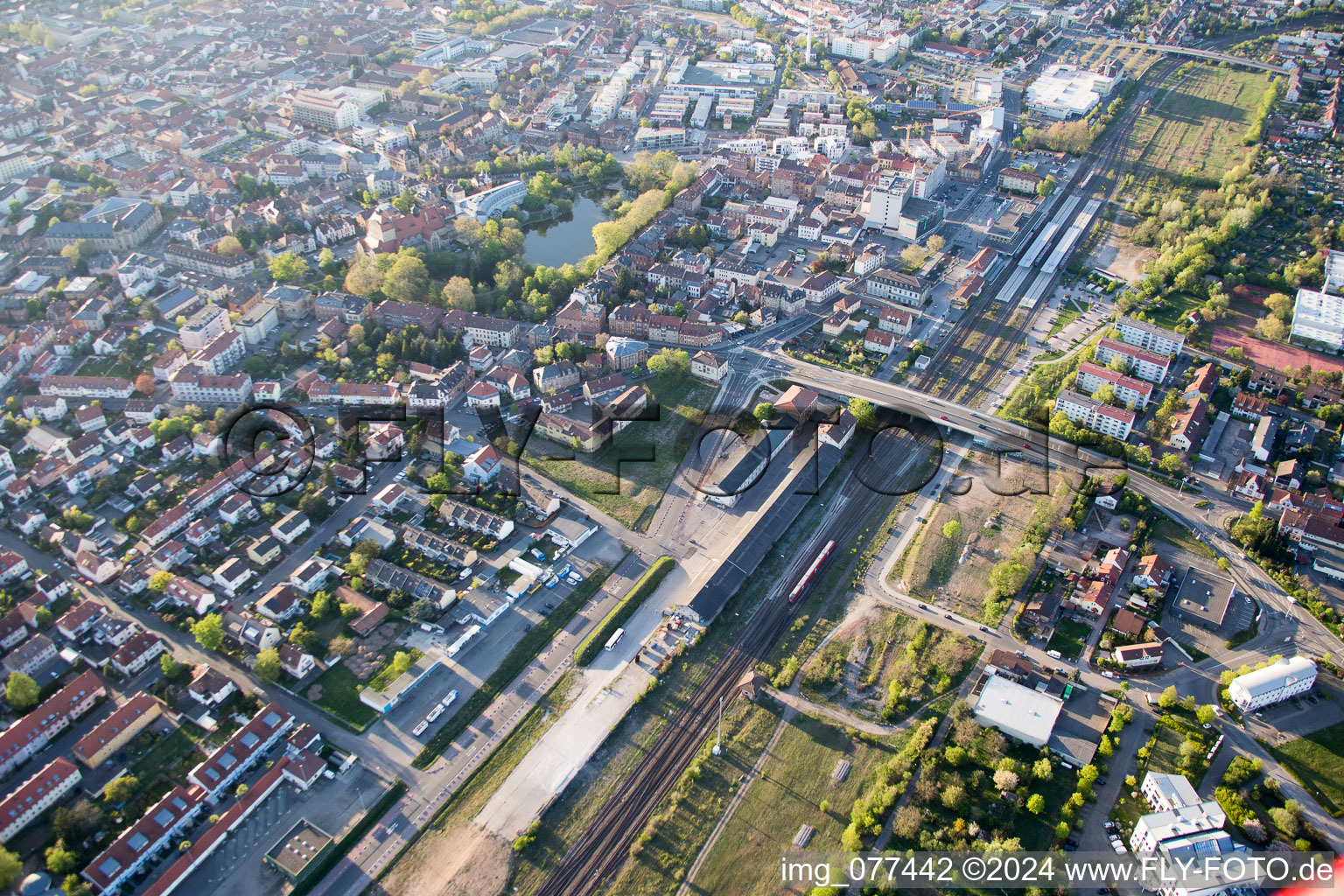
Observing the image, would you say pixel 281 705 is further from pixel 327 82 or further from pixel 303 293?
pixel 327 82

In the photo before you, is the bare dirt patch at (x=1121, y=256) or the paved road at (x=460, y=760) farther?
the bare dirt patch at (x=1121, y=256)

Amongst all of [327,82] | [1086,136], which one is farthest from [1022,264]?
[327,82]

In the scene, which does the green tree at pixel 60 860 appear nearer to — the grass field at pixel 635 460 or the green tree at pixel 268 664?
the green tree at pixel 268 664

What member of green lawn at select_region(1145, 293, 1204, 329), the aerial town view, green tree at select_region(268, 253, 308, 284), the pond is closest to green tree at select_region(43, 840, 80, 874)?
the aerial town view

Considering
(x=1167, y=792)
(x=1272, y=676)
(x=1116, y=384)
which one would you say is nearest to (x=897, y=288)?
(x=1116, y=384)

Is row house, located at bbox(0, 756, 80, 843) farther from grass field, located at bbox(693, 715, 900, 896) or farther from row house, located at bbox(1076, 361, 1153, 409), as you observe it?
row house, located at bbox(1076, 361, 1153, 409)

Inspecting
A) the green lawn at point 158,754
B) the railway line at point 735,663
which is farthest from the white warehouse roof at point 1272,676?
the green lawn at point 158,754
